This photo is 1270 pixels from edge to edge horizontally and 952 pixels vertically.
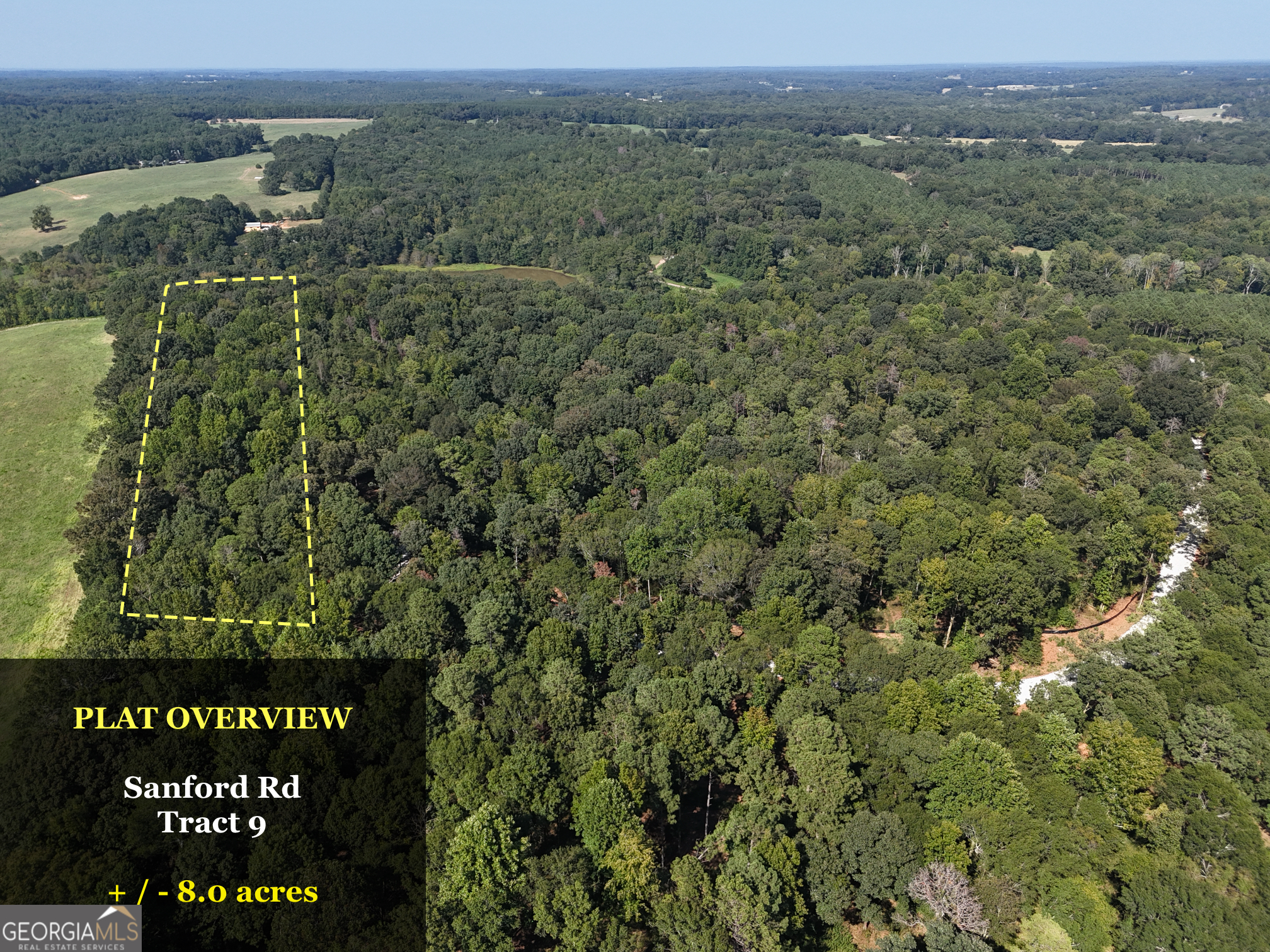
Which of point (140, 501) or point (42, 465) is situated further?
point (42, 465)

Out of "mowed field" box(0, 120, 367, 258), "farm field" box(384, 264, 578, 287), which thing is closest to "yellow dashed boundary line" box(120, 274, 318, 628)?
"farm field" box(384, 264, 578, 287)

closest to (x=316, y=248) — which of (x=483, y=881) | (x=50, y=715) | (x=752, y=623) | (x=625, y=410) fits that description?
(x=625, y=410)

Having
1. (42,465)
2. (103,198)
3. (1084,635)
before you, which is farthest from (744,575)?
(103,198)

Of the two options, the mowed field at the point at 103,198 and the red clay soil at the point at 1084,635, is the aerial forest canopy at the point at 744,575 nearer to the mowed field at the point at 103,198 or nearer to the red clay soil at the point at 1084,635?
the red clay soil at the point at 1084,635

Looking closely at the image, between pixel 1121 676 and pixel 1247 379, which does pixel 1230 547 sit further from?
pixel 1247 379

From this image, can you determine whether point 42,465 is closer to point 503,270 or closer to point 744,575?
point 744,575

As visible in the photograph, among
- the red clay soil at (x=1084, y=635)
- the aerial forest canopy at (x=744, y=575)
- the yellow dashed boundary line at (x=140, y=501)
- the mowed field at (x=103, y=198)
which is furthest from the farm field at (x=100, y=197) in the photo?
the red clay soil at (x=1084, y=635)
